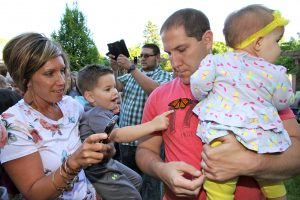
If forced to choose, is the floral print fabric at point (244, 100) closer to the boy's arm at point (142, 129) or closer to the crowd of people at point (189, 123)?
the crowd of people at point (189, 123)

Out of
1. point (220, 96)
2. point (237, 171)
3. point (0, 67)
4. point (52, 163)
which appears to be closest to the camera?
point (237, 171)

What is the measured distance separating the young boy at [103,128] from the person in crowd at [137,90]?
4.86 ft

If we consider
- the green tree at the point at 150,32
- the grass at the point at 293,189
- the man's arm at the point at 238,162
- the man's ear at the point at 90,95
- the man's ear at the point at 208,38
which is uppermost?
the man's ear at the point at 208,38

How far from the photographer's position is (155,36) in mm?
30812

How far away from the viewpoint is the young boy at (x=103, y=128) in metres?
2.15

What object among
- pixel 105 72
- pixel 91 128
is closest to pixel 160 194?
pixel 105 72

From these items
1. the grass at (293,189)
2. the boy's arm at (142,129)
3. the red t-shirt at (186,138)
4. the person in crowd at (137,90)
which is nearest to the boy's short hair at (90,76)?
the boy's arm at (142,129)

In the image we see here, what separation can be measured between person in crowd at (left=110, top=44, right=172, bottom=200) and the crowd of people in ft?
8.17

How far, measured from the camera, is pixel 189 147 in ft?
6.52

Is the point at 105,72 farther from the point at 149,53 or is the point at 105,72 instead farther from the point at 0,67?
the point at 0,67

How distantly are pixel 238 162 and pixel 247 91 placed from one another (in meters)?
0.40

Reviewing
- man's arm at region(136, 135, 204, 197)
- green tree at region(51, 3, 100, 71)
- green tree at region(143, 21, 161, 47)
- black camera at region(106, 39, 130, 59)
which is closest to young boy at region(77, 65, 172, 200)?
man's arm at region(136, 135, 204, 197)

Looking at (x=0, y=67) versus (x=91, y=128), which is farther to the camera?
(x=0, y=67)

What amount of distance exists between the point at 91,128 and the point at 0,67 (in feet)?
51.4
